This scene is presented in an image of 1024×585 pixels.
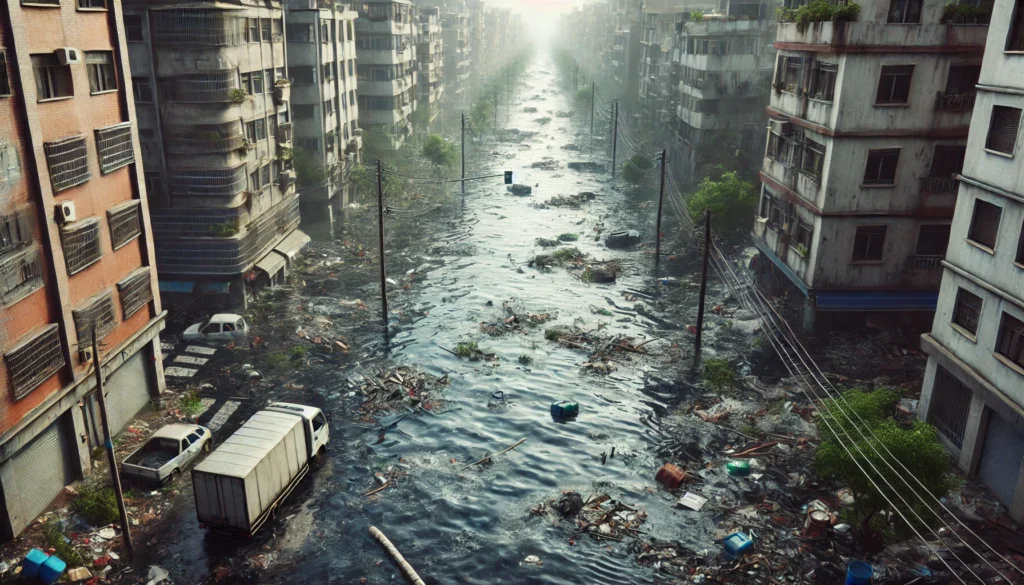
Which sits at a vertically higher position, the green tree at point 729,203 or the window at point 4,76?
the window at point 4,76

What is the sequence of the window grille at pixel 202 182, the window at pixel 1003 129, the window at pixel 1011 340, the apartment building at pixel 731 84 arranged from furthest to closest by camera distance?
the apartment building at pixel 731 84 < the window grille at pixel 202 182 < the window at pixel 1003 129 < the window at pixel 1011 340

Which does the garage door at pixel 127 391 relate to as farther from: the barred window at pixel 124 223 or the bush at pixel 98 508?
the barred window at pixel 124 223

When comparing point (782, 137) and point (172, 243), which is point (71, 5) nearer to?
point (172, 243)

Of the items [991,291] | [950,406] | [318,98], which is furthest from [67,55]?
[318,98]

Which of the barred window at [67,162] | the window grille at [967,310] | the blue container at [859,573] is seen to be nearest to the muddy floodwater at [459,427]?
the blue container at [859,573]

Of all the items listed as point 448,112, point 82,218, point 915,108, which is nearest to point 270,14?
point 82,218

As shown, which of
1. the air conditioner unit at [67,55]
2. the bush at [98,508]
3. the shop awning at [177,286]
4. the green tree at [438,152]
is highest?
the air conditioner unit at [67,55]
